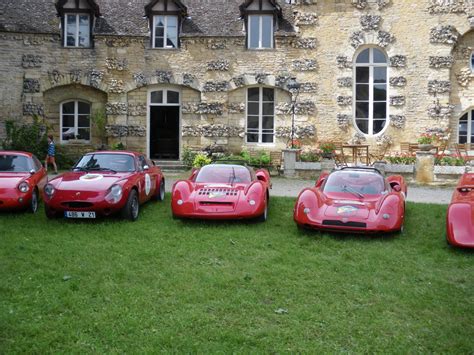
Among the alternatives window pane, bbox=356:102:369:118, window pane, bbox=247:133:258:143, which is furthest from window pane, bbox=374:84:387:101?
window pane, bbox=247:133:258:143

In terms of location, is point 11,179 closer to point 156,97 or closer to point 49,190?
point 49,190

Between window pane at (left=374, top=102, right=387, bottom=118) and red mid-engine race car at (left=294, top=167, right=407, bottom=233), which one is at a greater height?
window pane at (left=374, top=102, right=387, bottom=118)

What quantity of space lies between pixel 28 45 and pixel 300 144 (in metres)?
11.0

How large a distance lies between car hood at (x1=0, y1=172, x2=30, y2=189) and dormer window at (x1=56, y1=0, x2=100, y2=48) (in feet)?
35.4

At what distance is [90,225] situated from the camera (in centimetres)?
932

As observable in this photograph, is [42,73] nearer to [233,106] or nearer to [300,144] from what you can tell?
[233,106]

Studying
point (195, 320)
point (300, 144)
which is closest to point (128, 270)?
point (195, 320)

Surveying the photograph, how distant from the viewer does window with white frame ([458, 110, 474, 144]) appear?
63.2 ft

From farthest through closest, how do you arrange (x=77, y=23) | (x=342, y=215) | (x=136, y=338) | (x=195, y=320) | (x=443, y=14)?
1. (x=77, y=23)
2. (x=443, y=14)
3. (x=342, y=215)
4. (x=195, y=320)
5. (x=136, y=338)

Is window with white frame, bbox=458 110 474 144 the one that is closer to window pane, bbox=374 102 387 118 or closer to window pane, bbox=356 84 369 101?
window pane, bbox=374 102 387 118

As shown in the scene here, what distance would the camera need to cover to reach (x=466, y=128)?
19.3 m

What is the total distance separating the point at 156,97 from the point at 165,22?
9.67 feet

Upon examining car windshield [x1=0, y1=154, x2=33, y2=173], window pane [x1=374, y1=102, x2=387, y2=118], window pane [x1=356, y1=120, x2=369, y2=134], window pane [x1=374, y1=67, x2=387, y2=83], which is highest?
window pane [x1=374, y1=67, x2=387, y2=83]

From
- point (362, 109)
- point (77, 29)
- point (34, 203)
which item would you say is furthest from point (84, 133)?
point (362, 109)
